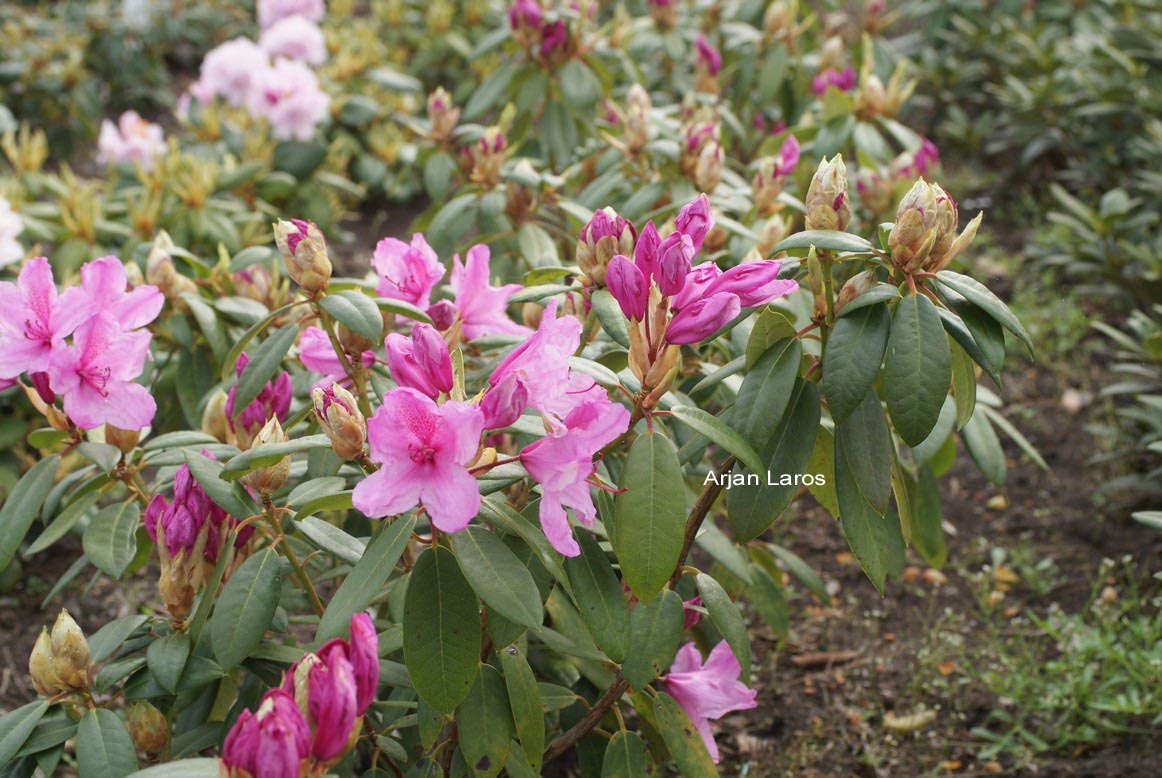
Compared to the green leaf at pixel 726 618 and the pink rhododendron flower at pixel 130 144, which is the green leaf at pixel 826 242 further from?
the pink rhododendron flower at pixel 130 144

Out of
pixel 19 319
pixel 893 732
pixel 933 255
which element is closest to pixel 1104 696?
pixel 893 732

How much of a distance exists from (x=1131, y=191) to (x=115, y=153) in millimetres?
3284

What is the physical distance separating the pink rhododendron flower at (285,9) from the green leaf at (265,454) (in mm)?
3117

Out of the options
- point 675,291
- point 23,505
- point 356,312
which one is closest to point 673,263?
point 675,291

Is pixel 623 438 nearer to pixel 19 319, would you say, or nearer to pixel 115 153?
pixel 19 319

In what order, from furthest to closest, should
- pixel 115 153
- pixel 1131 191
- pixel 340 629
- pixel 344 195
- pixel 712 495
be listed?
pixel 344 195, pixel 1131 191, pixel 115 153, pixel 712 495, pixel 340 629

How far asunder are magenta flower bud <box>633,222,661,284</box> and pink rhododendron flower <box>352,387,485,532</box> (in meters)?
0.28

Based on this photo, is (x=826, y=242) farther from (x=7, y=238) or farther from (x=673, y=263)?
(x=7, y=238)

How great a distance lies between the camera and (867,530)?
1.40m

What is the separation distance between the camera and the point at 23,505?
148 cm

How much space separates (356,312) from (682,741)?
2.33 feet

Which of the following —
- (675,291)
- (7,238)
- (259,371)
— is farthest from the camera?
(7,238)

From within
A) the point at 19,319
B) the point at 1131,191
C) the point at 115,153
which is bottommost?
the point at 1131,191

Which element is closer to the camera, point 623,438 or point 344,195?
point 623,438
